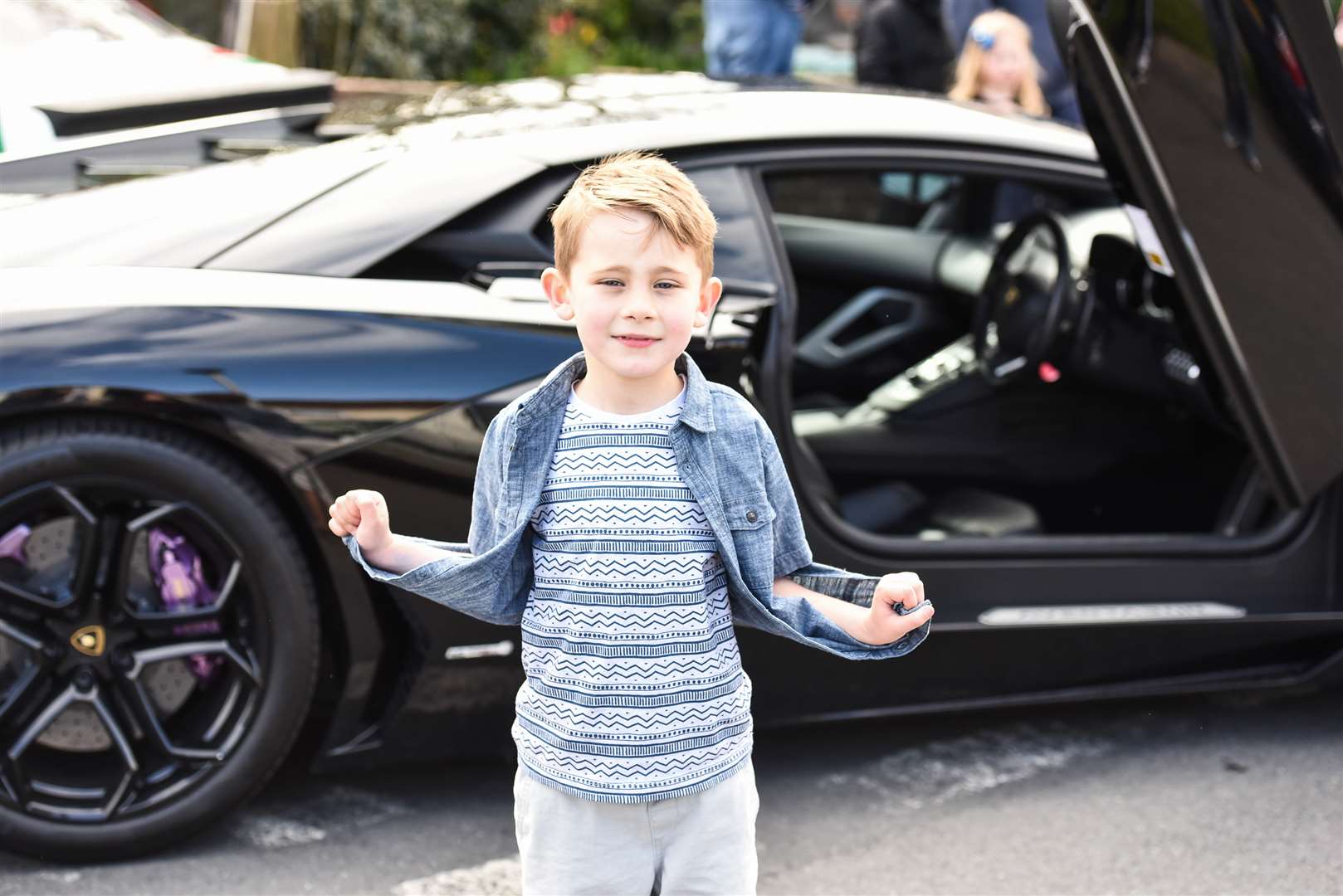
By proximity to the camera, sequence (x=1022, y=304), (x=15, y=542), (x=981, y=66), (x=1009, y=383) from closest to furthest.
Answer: (x=15, y=542), (x=1022, y=304), (x=1009, y=383), (x=981, y=66)

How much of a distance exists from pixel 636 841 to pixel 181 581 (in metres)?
1.15

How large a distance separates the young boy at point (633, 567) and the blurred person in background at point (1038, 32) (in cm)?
459

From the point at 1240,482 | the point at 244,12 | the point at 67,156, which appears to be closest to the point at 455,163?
the point at 67,156

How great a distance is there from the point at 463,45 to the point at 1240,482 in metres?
7.74

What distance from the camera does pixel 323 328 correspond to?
2.52m

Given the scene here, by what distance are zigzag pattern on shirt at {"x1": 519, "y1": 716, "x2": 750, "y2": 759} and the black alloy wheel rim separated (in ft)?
3.16

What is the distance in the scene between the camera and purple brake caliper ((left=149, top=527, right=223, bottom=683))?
2514 mm

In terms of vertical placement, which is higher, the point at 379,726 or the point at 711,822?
the point at 711,822

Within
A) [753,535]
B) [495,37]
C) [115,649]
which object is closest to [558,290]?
[753,535]

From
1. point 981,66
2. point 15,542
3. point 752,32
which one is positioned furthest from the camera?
point 752,32

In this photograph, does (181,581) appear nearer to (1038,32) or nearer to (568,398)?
(568,398)

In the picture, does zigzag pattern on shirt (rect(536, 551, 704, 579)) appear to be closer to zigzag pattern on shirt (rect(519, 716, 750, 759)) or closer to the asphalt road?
zigzag pattern on shirt (rect(519, 716, 750, 759))

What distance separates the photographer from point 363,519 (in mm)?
1683

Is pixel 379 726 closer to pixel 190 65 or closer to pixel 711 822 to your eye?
pixel 711 822
